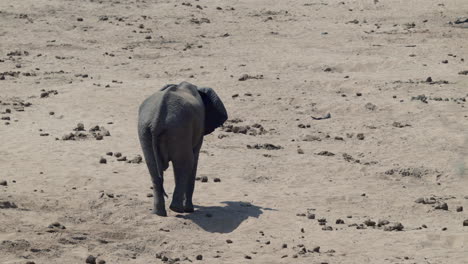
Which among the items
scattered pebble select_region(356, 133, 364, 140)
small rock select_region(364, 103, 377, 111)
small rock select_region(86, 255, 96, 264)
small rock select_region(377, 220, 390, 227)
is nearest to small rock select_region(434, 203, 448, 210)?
small rock select_region(377, 220, 390, 227)

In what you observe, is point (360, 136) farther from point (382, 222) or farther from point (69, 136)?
point (382, 222)

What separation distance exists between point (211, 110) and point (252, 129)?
4691mm

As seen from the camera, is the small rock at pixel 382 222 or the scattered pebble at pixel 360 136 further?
the scattered pebble at pixel 360 136

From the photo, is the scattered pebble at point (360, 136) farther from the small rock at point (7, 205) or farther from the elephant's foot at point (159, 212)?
the small rock at point (7, 205)

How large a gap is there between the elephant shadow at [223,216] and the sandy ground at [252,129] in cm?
3

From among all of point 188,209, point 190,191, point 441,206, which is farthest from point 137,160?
point 441,206

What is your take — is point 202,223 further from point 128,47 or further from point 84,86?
point 128,47

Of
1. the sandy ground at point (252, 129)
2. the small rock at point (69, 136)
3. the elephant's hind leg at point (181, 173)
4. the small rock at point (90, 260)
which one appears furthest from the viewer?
the small rock at point (69, 136)

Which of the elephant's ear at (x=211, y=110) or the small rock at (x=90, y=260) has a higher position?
the elephant's ear at (x=211, y=110)

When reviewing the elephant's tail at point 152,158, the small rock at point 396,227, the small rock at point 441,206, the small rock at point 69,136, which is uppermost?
the elephant's tail at point 152,158

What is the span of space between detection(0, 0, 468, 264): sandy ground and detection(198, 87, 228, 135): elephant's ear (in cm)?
96

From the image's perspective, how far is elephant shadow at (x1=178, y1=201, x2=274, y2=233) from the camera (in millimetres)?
11039

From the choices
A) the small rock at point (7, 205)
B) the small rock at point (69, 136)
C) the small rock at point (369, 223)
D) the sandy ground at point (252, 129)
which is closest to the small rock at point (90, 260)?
the sandy ground at point (252, 129)

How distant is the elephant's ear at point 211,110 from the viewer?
1202cm
